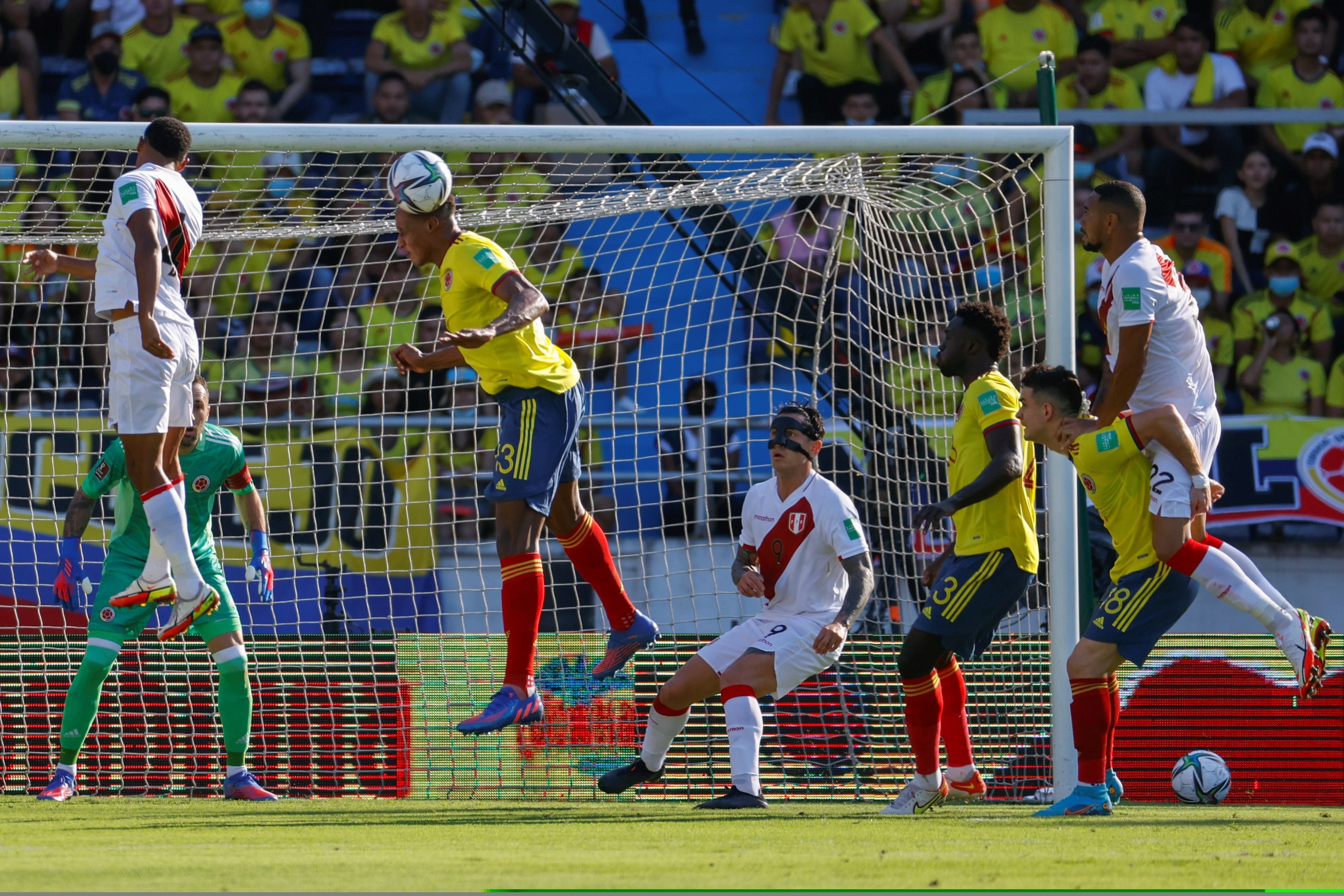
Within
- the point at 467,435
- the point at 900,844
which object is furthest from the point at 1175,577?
the point at 467,435

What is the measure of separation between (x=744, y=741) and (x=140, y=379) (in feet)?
9.38

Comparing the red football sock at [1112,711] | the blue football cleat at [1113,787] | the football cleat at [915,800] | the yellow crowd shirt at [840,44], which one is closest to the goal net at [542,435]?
the blue football cleat at [1113,787]

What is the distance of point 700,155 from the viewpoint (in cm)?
834

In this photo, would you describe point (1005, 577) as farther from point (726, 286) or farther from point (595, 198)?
point (726, 286)

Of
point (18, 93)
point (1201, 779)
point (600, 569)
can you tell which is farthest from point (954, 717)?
point (18, 93)

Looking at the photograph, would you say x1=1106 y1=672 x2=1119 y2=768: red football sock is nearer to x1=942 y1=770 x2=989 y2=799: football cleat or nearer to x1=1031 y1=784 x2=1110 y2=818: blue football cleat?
x1=1031 y1=784 x2=1110 y2=818: blue football cleat

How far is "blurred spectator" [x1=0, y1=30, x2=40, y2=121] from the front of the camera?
1414 centimetres

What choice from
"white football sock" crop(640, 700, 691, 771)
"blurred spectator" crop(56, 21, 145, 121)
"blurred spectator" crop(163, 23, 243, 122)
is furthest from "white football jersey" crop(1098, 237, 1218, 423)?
"blurred spectator" crop(56, 21, 145, 121)

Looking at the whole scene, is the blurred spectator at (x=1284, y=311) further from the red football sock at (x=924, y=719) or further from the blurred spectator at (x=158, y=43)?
the blurred spectator at (x=158, y=43)

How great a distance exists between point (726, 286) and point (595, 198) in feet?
6.05

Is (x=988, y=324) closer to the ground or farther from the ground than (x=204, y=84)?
closer to the ground

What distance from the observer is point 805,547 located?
662 centimetres

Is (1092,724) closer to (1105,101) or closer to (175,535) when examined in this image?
(175,535)

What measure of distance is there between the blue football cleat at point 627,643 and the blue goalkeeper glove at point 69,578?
7.81ft
